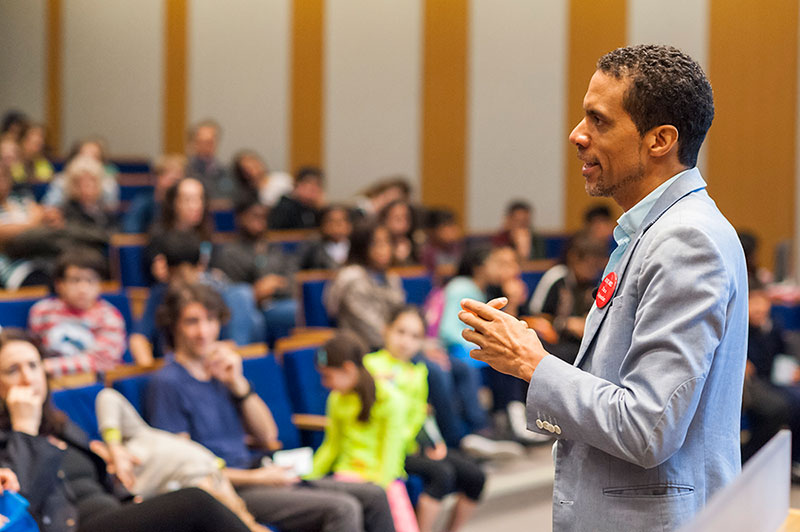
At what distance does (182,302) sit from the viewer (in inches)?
109

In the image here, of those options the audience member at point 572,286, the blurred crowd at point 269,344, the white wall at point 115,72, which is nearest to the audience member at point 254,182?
the blurred crowd at point 269,344

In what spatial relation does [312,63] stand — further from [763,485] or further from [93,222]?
[763,485]

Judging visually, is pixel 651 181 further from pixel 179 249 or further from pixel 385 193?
pixel 385 193

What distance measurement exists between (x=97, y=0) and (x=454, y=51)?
3.15 metres

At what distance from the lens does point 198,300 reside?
2.76 m

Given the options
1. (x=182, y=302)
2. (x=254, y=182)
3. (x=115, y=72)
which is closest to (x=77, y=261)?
(x=182, y=302)

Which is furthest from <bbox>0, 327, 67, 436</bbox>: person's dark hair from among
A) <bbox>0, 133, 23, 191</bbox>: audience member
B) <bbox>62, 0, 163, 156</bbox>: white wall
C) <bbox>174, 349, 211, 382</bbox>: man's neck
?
<bbox>62, 0, 163, 156</bbox>: white wall

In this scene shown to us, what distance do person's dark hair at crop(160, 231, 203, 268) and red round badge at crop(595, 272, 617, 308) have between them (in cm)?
268

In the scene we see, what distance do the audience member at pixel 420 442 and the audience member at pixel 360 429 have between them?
0.24 ft

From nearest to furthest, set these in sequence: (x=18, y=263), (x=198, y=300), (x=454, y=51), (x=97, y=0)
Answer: (x=198, y=300) < (x=18, y=263) < (x=454, y=51) < (x=97, y=0)

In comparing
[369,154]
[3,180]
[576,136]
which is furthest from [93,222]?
[576,136]

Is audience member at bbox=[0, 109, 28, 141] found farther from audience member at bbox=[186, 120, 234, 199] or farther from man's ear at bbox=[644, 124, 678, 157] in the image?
man's ear at bbox=[644, 124, 678, 157]

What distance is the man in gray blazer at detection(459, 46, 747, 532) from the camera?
107 centimetres

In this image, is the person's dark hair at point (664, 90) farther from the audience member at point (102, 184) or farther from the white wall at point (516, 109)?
the white wall at point (516, 109)
